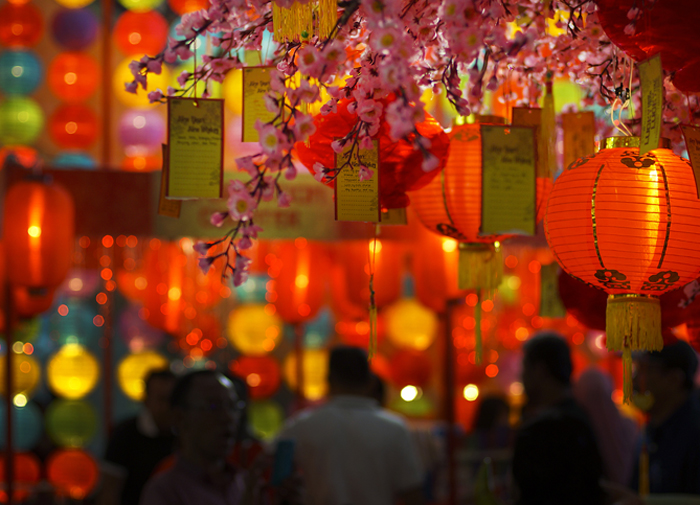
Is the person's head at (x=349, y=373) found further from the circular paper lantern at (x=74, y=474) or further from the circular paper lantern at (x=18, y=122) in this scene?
the circular paper lantern at (x=74, y=474)

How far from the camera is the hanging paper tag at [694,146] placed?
57.7 inches

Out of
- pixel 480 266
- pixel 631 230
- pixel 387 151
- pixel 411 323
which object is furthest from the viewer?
pixel 411 323

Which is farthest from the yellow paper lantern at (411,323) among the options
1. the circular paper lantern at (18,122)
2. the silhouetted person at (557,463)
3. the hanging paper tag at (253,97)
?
the hanging paper tag at (253,97)

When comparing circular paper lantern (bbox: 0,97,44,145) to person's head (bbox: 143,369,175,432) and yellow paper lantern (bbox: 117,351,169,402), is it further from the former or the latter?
person's head (bbox: 143,369,175,432)

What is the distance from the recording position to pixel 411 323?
586 centimetres

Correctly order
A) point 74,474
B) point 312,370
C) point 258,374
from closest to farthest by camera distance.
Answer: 1. point 74,474
2. point 258,374
3. point 312,370

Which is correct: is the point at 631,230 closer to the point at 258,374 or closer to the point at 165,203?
the point at 165,203

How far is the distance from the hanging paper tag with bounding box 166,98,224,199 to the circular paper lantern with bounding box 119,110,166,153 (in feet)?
10.8

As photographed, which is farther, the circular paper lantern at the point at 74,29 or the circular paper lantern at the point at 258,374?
the circular paper lantern at the point at 258,374

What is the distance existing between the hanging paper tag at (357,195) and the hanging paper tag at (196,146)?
23 cm

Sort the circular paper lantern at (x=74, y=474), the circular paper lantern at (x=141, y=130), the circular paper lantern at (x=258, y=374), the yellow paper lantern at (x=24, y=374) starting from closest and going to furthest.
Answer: the circular paper lantern at (x=141, y=130), the circular paper lantern at (x=74, y=474), the yellow paper lantern at (x=24, y=374), the circular paper lantern at (x=258, y=374)

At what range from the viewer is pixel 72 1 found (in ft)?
16.3

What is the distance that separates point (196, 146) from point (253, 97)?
164 mm

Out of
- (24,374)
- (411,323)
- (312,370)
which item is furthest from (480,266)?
(24,374)
